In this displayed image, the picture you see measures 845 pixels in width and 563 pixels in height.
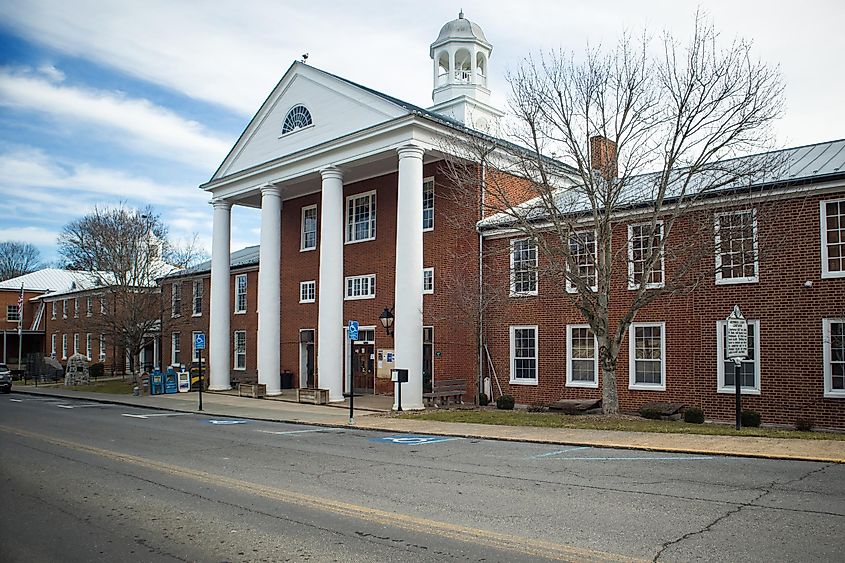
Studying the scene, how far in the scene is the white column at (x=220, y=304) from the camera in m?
34.5

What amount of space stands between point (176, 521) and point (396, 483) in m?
3.38

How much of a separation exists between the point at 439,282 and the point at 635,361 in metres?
8.37

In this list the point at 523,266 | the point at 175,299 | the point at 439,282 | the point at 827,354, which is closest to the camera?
the point at 827,354

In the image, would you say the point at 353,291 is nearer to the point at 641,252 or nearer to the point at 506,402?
the point at 506,402

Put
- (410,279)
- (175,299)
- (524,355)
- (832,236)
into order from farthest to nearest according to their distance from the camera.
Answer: (175,299) → (524,355) → (410,279) → (832,236)

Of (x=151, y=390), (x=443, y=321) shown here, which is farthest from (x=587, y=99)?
(x=151, y=390)

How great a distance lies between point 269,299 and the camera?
31.1 meters

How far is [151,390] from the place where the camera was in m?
34.7

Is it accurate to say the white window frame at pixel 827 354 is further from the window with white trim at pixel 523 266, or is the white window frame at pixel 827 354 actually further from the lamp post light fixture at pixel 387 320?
the lamp post light fixture at pixel 387 320

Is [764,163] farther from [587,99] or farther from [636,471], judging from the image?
[636,471]

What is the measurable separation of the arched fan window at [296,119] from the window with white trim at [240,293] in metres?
11.4

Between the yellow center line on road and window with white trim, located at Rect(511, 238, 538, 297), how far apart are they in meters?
13.6

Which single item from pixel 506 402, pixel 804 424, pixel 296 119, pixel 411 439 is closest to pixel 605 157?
pixel 804 424

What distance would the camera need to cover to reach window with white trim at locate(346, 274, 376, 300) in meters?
31.5
